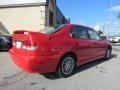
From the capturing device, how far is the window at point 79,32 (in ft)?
21.7

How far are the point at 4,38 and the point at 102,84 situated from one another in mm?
8329

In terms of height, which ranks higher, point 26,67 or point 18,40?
point 18,40

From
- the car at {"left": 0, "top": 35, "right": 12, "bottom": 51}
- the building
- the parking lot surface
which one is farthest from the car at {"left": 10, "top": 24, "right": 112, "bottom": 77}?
the building

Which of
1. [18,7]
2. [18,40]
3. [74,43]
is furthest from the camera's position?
[18,7]

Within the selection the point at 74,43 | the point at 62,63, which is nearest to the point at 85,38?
the point at 74,43

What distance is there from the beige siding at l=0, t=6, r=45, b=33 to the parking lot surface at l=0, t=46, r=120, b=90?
11770mm

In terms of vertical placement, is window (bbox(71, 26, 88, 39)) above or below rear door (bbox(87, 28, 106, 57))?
above

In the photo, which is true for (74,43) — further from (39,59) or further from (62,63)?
(39,59)

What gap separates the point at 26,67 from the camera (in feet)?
17.7

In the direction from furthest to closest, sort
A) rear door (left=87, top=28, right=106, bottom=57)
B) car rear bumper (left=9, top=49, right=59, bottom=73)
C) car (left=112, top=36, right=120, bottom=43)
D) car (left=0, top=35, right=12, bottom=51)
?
car (left=112, top=36, right=120, bottom=43) < car (left=0, top=35, right=12, bottom=51) < rear door (left=87, top=28, right=106, bottom=57) < car rear bumper (left=9, top=49, right=59, bottom=73)

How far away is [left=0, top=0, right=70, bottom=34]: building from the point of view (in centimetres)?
1852

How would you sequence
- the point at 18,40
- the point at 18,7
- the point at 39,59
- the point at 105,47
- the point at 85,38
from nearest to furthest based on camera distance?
the point at 39,59
the point at 18,40
the point at 85,38
the point at 105,47
the point at 18,7

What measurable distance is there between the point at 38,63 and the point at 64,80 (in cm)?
107

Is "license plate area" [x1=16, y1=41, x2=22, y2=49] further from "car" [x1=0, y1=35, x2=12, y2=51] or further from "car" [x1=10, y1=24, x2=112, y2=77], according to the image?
"car" [x1=0, y1=35, x2=12, y2=51]
